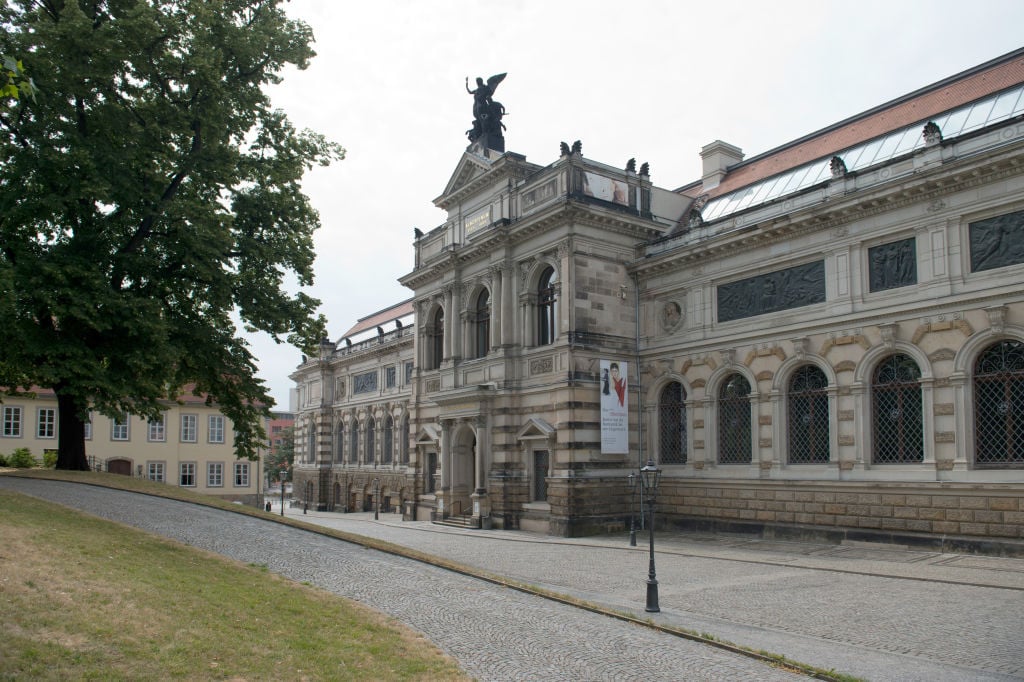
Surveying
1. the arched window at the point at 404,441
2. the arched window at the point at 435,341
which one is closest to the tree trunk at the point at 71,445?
the arched window at the point at 435,341

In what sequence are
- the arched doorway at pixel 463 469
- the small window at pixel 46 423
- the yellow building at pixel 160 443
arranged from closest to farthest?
the arched doorway at pixel 463 469
the yellow building at pixel 160 443
the small window at pixel 46 423

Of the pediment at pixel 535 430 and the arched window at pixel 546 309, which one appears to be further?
the arched window at pixel 546 309

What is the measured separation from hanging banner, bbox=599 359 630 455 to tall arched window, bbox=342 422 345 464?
36.7m

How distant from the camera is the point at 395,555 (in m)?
19.3

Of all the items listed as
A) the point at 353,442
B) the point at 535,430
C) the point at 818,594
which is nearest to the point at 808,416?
the point at 535,430

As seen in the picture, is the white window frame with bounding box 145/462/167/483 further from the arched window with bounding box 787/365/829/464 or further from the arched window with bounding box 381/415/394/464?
the arched window with bounding box 787/365/829/464

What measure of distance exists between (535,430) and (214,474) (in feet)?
127

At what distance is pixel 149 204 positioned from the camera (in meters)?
23.4

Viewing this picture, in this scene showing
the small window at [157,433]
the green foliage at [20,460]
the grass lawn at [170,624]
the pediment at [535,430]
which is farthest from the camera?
the small window at [157,433]

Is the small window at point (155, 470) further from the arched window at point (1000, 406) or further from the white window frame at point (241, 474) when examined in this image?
the arched window at point (1000, 406)

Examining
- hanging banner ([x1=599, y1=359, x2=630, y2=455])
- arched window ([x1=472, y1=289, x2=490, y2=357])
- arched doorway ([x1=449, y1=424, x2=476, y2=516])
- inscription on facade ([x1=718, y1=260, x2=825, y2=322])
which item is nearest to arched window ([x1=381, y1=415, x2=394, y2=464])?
arched doorway ([x1=449, y1=424, x2=476, y2=516])

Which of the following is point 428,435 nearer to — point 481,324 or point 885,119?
point 481,324

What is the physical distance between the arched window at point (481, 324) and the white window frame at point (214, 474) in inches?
1339

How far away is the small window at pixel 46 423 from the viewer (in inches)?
2153
